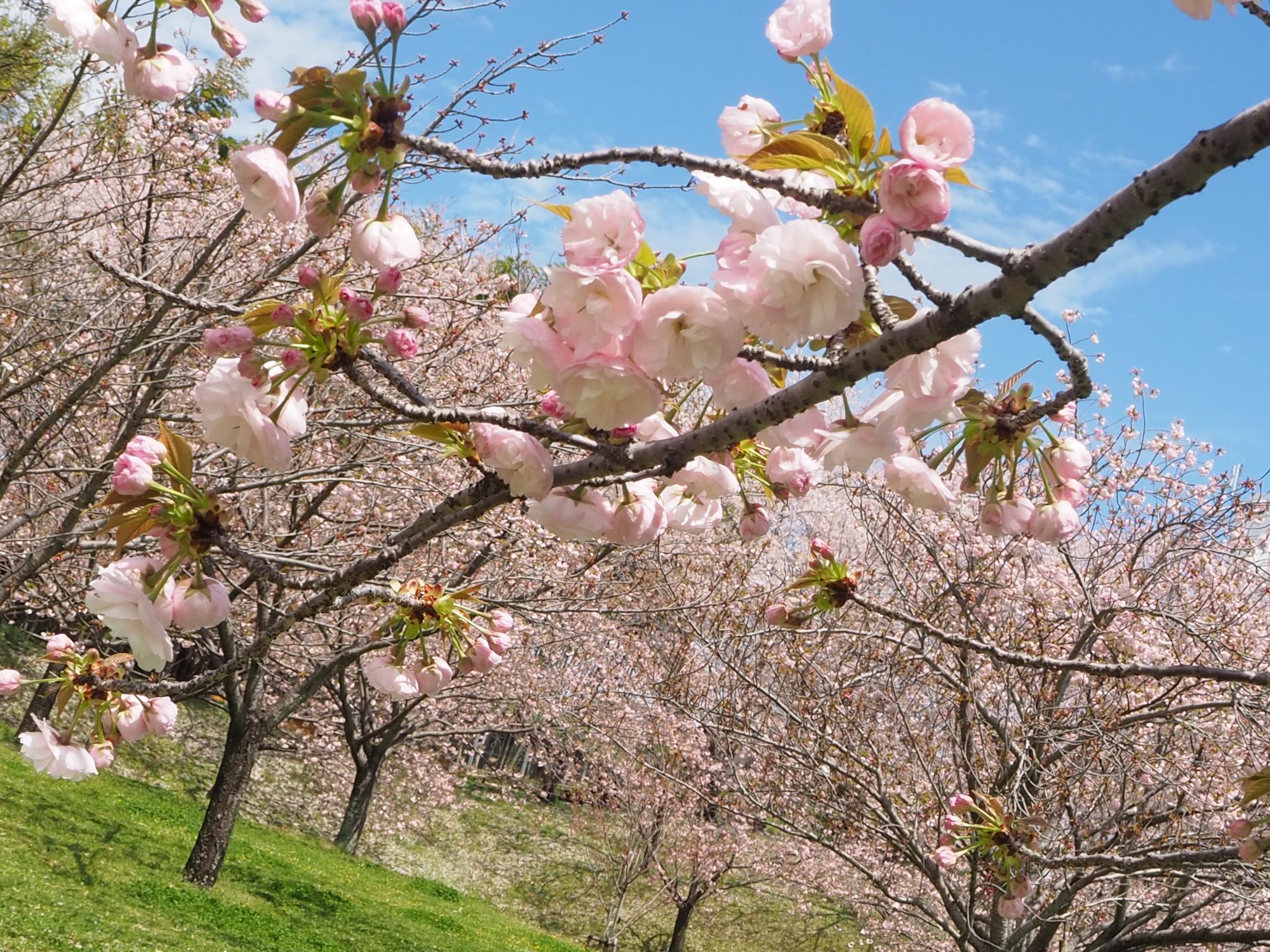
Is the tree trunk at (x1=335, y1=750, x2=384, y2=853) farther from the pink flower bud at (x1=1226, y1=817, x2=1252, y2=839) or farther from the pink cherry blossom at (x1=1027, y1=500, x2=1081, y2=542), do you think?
the pink cherry blossom at (x1=1027, y1=500, x2=1081, y2=542)

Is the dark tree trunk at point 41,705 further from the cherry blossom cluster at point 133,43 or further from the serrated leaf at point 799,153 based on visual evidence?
the serrated leaf at point 799,153

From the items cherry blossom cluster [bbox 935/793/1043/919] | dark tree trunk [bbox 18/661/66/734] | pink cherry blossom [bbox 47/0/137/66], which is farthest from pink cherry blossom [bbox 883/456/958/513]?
dark tree trunk [bbox 18/661/66/734]

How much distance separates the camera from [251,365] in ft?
3.86

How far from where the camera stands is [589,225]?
0.99 meters

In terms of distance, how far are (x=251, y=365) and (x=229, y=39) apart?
0.77 metres

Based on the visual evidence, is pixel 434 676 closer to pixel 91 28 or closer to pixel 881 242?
pixel 91 28

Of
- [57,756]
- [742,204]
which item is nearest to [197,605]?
[742,204]

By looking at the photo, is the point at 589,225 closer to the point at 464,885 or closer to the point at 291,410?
the point at 291,410

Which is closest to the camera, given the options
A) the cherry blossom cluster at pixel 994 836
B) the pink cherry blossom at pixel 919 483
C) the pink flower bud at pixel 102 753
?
the pink cherry blossom at pixel 919 483

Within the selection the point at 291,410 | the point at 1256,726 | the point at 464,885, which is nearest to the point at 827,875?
the point at 464,885

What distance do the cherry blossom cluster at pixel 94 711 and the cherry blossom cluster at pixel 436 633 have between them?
472mm

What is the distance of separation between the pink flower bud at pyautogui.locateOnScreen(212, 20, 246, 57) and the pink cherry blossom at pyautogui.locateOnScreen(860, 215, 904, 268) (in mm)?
1182

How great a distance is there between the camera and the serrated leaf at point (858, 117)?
41.4 inches

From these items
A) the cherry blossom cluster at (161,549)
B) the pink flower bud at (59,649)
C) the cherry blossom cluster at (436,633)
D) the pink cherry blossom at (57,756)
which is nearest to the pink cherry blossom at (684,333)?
the cherry blossom cluster at (161,549)
